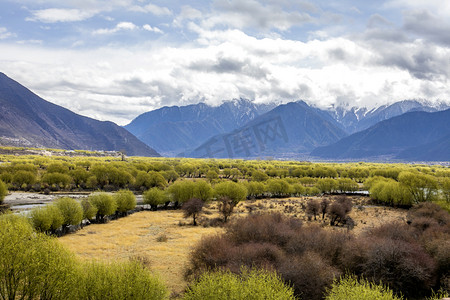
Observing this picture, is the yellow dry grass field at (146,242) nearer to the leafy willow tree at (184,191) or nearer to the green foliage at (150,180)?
the leafy willow tree at (184,191)

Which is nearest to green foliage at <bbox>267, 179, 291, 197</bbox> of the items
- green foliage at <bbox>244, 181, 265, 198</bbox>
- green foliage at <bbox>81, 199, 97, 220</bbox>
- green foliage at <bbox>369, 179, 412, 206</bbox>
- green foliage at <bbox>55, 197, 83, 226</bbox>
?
green foliage at <bbox>244, 181, 265, 198</bbox>

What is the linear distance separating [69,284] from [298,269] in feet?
55.8

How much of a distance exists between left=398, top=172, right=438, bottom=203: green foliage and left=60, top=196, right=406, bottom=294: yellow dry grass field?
5887mm

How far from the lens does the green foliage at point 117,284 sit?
64.0 feet

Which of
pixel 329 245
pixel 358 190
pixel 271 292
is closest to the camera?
pixel 271 292

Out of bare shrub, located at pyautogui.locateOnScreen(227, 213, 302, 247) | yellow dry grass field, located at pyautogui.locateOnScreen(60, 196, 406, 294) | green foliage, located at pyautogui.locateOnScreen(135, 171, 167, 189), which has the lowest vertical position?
yellow dry grass field, located at pyautogui.locateOnScreen(60, 196, 406, 294)

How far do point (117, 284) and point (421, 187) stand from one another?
78.7 metres

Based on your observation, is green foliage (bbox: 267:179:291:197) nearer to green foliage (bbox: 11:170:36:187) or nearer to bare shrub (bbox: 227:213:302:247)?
bare shrub (bbox: 227:213:302:247)

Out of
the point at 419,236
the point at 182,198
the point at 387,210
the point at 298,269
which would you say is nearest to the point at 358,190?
the point at 387,210

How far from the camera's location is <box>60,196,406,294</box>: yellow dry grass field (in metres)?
37.7

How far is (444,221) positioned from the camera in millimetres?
48344

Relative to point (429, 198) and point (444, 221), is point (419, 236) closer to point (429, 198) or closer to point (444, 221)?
point (444, 221)

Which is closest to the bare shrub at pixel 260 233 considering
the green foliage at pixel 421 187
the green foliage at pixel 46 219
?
the green foliage at pixel 46 219

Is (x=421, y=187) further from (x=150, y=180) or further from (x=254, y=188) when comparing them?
(x=150, y=180)
